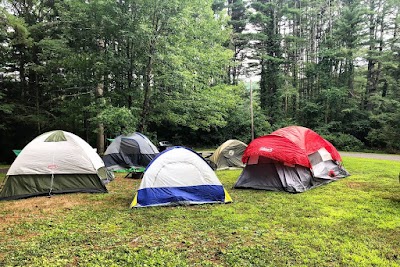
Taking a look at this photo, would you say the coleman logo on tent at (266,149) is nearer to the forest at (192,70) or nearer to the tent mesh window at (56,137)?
the forest at (192,70)

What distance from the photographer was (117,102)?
11.2 metres

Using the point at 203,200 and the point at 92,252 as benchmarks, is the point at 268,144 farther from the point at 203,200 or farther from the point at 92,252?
the point at 92,252

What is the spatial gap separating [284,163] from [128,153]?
572 cm

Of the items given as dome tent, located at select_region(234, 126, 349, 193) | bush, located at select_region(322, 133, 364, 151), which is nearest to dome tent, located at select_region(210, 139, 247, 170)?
dome tent, located at select_region(234, 126, 349, 193)

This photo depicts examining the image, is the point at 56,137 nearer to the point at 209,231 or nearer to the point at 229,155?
the point at 209,231

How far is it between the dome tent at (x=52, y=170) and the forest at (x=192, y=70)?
8.29 ft

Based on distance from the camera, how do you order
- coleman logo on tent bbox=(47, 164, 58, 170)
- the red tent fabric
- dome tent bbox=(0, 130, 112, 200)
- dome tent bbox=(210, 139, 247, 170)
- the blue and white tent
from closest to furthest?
the blue and white tent
dome tent bbox=(0, 130, 112, 200)
coleman logo on tent bbox=(47, 164, 58, 170)
the red tent fabric
dome tent bbox=(210, 139, 247, 170)

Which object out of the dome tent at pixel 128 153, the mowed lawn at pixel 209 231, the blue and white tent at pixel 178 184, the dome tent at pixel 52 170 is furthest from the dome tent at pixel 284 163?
the dome tent at pixel 128 153

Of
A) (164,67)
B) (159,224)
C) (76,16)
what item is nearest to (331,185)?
(159,224)

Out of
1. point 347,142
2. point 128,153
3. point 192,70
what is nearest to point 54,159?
point 128,153

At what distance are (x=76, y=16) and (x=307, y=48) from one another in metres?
20.5

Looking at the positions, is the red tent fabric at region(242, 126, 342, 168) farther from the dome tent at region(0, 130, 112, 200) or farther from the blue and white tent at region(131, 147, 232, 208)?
the dome tent at region(0, 130, 112, 200)

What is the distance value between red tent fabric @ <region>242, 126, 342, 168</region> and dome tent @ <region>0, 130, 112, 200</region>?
4009 millimetres

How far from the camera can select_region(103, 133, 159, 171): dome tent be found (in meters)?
9.79
